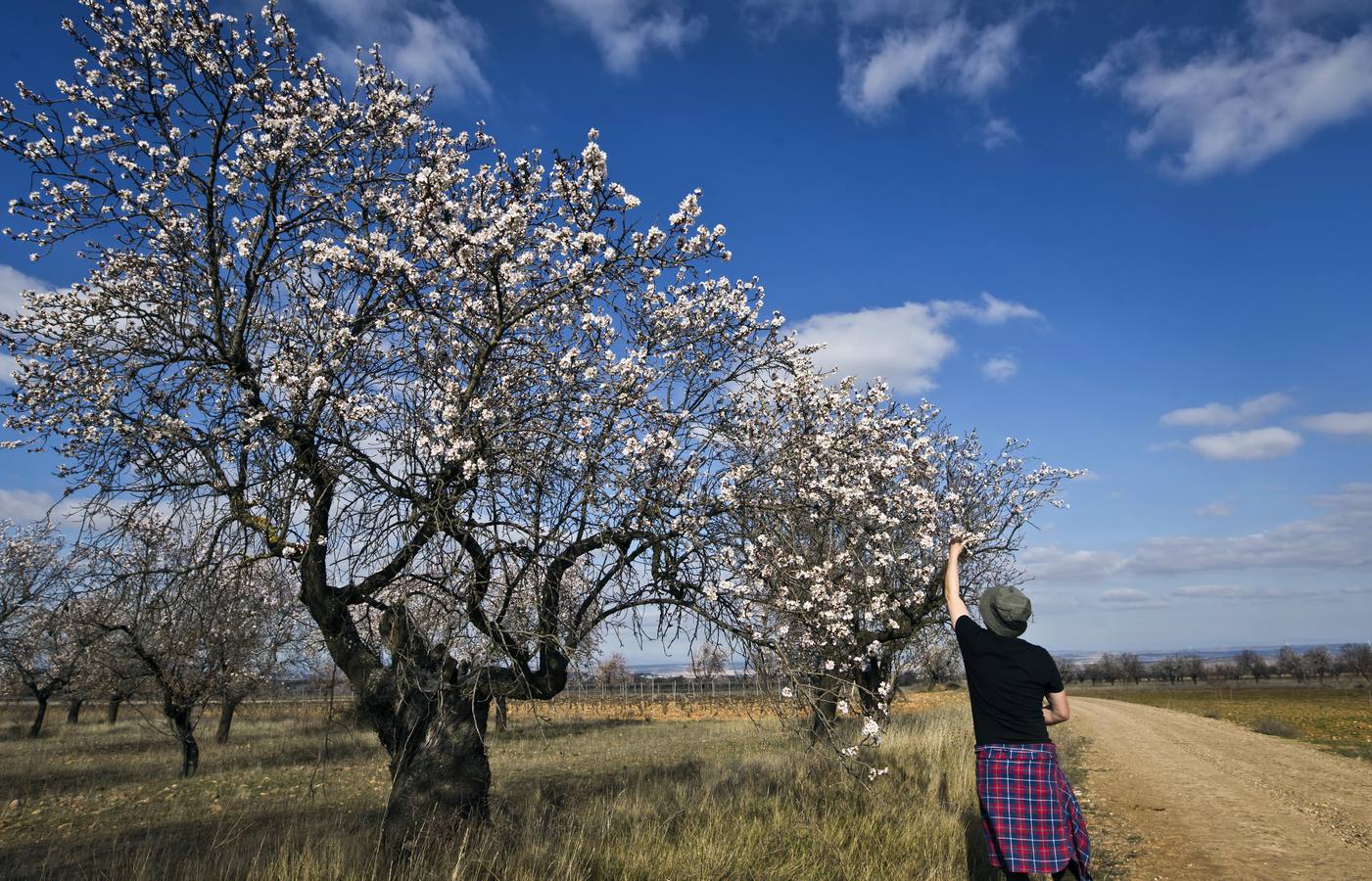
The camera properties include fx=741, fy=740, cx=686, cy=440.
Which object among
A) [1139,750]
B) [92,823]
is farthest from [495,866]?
[1139,750]

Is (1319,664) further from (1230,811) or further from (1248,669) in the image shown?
(1230,811)

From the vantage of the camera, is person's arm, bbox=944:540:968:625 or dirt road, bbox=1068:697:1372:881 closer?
person's arm, bbox=944:540:968:625

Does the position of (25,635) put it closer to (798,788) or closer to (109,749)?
(109,749)

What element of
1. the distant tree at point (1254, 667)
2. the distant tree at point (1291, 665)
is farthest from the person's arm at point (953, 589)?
the distant tree at point (1254, 667)

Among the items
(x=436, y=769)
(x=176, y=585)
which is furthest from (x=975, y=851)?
(x=176, y=585)

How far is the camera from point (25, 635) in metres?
24.2

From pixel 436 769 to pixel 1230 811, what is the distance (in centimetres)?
1021

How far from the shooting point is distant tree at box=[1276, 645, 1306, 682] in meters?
86.6

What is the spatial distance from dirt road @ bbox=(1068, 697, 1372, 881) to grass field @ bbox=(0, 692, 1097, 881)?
1.78 metres

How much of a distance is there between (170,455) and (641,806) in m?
5.71

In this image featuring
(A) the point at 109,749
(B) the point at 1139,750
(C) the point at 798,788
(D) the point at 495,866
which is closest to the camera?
(D) the point at 495,866

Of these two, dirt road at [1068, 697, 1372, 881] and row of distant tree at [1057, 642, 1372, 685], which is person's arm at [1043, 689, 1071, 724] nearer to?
dirt road at [1068, 697, 1372, 881]

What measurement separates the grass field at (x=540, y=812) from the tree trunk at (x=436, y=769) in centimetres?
38

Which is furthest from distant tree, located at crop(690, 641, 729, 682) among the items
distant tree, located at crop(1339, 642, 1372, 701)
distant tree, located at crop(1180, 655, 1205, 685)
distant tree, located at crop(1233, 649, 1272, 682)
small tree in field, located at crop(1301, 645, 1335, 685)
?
distant tree, located at crop(1180, 655, 1205, 685)
